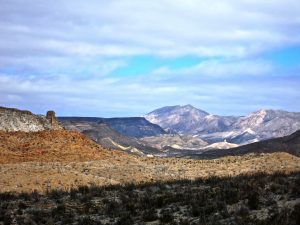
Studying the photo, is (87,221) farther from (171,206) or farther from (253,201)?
(253,201)

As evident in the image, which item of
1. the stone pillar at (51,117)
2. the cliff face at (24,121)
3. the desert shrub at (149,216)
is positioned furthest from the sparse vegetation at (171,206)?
the stone pillar at (51,117)

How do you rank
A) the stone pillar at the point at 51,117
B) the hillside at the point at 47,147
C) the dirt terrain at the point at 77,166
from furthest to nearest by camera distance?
1. the stone pillar at the point at 51,117
2. the hillside at the point at 47,147
3. the dirt terrain at the point at 77,166

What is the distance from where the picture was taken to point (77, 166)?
3925cm

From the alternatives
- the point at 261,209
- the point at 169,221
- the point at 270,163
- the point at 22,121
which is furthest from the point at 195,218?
the point at 22,121

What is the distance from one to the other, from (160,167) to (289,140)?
72815 mm

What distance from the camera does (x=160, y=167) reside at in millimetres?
43750

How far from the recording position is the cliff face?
181 ft

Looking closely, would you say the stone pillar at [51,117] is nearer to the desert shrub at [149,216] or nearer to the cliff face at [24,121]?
the cliff face at [24,121]

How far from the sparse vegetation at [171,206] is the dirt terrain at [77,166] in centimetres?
945

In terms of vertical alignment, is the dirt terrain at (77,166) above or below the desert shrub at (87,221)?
above

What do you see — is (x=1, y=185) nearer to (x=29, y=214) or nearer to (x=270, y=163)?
(x=29, y=214)

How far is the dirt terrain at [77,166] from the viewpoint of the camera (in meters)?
32.2

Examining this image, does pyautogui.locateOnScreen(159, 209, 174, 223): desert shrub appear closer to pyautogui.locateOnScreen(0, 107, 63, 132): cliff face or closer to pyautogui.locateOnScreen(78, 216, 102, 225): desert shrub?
pyautogui.locateOnScreen(78, 216, 102, 225): desert shrub

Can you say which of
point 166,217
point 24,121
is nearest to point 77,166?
point 24,121
